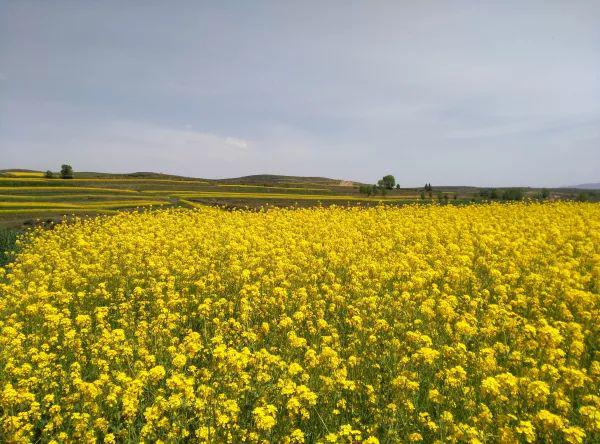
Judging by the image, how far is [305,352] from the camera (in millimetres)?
6230

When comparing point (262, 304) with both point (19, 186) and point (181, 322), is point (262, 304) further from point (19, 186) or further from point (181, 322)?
point (19, 186)

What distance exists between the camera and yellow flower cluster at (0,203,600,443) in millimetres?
4488

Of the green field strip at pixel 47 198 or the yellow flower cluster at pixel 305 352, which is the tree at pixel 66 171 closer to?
the green field strip at pixel 47 198

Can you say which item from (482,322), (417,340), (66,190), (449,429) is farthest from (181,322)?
(66,190)

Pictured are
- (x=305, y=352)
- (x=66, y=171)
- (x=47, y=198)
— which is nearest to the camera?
(x=305, y=352)

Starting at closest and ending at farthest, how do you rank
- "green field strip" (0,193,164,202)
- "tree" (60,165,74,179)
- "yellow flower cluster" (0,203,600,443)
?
1. "yellow flower cluster" (0,203,600,443)
2. "green field strip" (0,193,164,202)
3. "tree" (60,165,74,179)

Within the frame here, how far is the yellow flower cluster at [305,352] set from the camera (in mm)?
4488

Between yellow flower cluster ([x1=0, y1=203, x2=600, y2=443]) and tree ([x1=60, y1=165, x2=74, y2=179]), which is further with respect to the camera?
tree ([x1=60, y1=165, x2=74, y2=179])

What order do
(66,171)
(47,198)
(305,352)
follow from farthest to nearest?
(66,171), (47,198), (305,352)

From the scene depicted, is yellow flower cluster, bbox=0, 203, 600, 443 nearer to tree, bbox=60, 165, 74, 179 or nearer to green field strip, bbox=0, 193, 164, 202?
green field strip, bbox=0, 193, 164, 202

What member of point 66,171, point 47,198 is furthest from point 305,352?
point 66,171

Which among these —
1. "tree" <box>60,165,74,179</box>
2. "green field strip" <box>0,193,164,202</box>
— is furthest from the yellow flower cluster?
"tree" <box>60,165,74,179</box>

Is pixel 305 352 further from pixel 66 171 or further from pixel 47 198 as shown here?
pixel 66 171

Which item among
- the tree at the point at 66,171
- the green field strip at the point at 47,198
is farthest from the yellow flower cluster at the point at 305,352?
the tree at the point at 66,171
